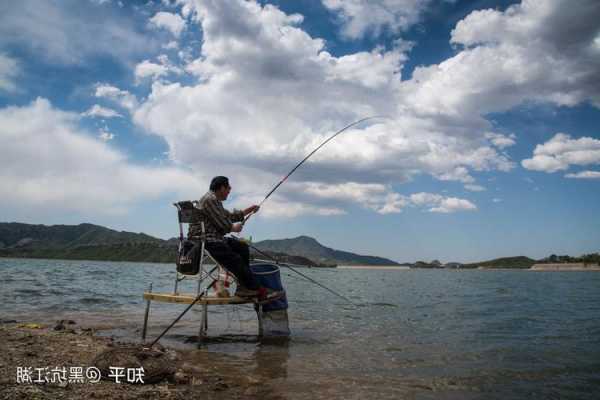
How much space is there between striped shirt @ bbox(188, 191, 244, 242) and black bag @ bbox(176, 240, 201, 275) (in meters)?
0.21

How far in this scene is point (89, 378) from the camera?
5.14m

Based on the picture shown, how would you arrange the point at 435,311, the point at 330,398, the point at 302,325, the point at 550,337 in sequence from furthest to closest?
the point at 435,311 < the point at 302,325 < the point at 550,337 < the point at 330,398

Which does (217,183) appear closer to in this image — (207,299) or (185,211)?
(185,211)

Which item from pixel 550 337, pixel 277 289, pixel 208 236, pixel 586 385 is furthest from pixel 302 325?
pixel 586 385

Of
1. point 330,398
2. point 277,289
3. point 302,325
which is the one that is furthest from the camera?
point 302,325

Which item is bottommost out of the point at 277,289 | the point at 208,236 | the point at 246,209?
Answer: the point at 277,289

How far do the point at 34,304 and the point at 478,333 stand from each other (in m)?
15.4

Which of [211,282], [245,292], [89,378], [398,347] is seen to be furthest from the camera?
[398,347]

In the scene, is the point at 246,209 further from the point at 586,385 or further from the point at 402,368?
the point at 586,385

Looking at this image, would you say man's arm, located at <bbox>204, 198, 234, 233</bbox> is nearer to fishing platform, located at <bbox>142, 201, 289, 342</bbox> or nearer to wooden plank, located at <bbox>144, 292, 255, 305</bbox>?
fishing platform, located at <bbox>142, 201, 289, 342</bbox>

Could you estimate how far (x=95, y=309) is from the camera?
1530cm

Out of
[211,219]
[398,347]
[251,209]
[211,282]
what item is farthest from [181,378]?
[398,347]

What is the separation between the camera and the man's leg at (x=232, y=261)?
332 inches

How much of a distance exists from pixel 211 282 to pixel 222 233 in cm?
132
